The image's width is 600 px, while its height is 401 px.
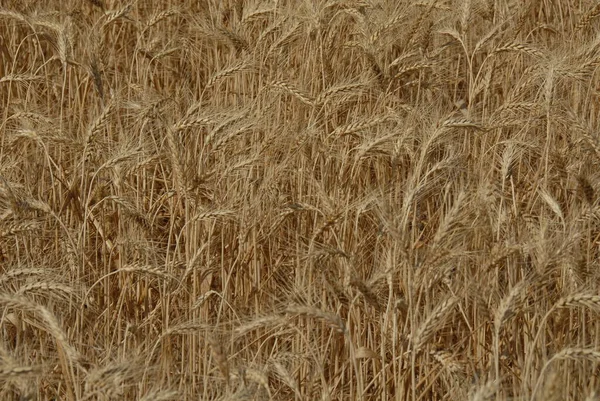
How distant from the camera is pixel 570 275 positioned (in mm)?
2502

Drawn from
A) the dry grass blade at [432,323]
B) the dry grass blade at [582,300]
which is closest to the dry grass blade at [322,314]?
the dry grass blade at [432,323]

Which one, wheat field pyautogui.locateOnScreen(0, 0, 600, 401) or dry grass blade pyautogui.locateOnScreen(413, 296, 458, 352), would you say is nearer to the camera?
dry grass blade pyautogui.locateOnScreen(413, 296, 458, 352)

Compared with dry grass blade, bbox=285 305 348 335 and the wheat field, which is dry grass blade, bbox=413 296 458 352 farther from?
dry grass blade, bbox=285 305 348 335

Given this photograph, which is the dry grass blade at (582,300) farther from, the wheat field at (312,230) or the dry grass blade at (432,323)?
the dry grass blade at (432,323)

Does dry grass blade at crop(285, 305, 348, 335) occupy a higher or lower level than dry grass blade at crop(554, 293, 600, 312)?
lower

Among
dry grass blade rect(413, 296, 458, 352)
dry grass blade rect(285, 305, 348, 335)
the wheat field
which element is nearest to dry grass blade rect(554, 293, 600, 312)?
the wheat field

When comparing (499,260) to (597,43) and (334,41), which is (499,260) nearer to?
(597,43)

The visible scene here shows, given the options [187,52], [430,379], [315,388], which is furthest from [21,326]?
[187,52]

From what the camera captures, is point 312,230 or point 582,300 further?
point 312,230

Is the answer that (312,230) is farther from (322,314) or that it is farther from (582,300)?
(582,300)

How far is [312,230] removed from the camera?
3109mm

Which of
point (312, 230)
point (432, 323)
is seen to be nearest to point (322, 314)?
point (432, 323)

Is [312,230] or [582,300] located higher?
[582,300]

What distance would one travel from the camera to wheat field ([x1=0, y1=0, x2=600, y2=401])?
2.32m
